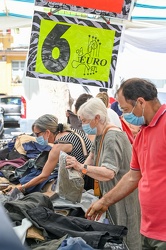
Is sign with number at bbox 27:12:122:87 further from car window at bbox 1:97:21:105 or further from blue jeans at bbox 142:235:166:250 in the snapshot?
car window at bbox 1:97:21:105

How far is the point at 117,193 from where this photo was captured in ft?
9.67

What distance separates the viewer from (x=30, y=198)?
2.84 meters

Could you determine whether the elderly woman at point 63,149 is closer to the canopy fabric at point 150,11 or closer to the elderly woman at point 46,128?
the elderly woman at point 46,128

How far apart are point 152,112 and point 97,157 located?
32.2 inches

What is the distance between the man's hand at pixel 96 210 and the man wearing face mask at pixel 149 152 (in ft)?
1.06

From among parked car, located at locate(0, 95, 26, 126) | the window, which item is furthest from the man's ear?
the window

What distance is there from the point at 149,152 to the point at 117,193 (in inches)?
18.6

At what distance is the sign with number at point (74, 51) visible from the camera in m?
4.10

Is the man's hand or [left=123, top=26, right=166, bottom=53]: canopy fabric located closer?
the man's hand

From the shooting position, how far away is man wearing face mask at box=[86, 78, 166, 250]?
2566 millimetres

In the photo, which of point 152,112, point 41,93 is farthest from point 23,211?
point 41,93

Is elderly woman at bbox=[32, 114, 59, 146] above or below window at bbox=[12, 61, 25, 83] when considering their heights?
above

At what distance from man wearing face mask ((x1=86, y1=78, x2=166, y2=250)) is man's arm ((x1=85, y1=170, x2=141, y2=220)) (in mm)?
93

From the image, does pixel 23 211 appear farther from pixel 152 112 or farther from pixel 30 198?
pixel 152 112
